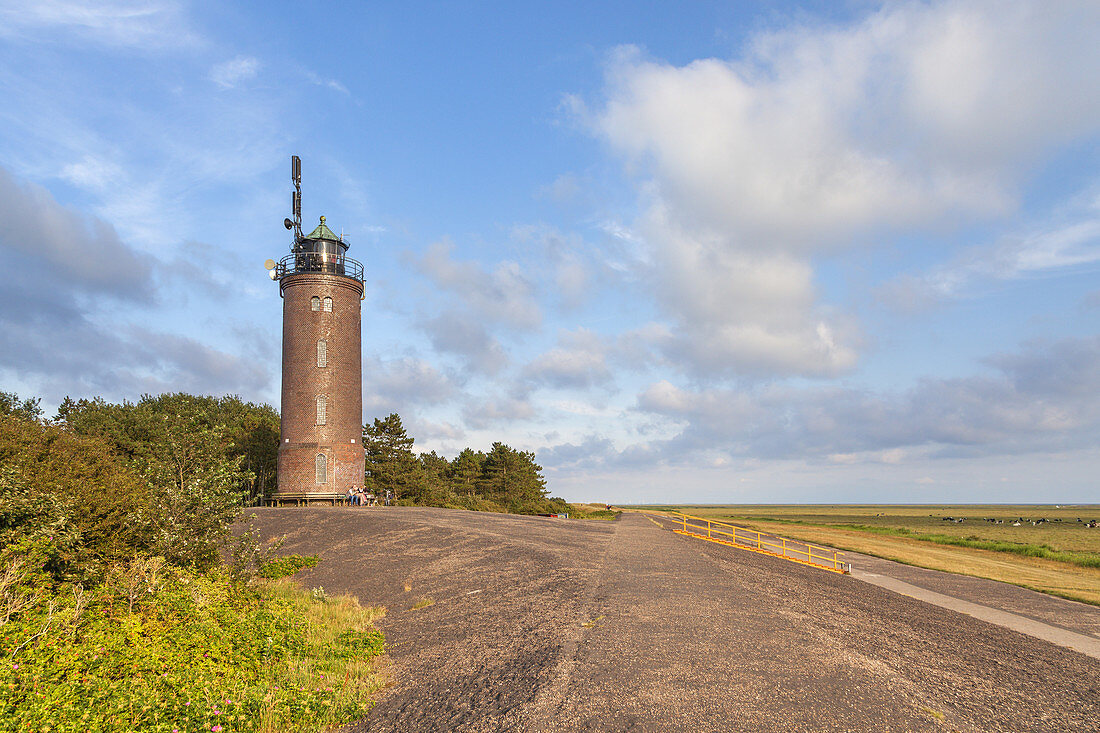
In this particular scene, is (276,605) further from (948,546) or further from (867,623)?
(948,546)

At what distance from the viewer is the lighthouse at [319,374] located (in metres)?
39.8

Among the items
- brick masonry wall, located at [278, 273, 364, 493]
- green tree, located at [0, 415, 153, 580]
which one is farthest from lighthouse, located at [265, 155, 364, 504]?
green tree, located at [0, 415, 153, 580]

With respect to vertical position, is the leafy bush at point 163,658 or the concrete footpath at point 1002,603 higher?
the leafy bush at point 163,658

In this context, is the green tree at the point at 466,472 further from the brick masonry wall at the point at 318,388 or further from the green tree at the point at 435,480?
the brick masonry wall at the point at 318,388

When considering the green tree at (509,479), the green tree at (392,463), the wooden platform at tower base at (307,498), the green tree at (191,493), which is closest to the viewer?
the green tree at (191,493)

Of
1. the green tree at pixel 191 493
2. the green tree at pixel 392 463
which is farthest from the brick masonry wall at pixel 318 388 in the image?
the green tree at pixel 191 493

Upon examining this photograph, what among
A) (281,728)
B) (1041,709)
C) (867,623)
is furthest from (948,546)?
(281,728)

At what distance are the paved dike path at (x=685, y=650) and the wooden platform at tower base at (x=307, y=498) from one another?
2039 cm

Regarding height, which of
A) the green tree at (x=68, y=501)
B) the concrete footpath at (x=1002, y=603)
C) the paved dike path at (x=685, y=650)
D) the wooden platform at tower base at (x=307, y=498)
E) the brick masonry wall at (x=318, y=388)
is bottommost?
the concrete footpath at (x=1002, y=603)

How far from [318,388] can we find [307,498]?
24.4 feet

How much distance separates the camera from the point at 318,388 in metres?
40.4

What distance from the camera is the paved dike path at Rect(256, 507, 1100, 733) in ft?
27.1

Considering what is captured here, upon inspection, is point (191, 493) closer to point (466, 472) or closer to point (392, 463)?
point (392, 463)

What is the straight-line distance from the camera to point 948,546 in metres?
48.3
